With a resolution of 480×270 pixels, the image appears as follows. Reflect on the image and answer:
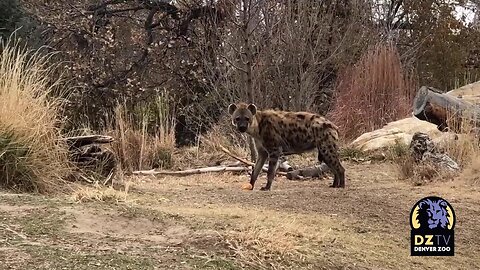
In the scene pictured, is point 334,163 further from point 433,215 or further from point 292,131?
point 433,215

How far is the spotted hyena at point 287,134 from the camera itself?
8.05 metres

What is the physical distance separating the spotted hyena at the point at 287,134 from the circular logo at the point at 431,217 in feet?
8.02

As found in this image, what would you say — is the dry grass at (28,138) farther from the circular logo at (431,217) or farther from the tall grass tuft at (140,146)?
the circular logo at (431,217)

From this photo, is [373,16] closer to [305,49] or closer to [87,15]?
[305,49]

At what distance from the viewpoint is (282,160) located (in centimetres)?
987

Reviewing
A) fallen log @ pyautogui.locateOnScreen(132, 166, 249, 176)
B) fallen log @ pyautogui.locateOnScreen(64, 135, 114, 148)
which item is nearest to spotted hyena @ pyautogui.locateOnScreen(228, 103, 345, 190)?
fallen log @ pyautogui.locateOnScreen(132, 166, 249, 176)

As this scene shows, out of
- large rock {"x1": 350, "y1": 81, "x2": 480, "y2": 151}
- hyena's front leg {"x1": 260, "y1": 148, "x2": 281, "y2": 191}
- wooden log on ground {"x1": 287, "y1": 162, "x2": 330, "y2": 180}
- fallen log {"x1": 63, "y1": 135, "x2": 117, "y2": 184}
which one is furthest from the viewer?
large rock {"x1": 350, "y1": 81, "x2": 480, "y2": 151}

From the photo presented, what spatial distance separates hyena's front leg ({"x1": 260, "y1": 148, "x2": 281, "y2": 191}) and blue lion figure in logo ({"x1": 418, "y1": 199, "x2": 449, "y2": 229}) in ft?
7.83

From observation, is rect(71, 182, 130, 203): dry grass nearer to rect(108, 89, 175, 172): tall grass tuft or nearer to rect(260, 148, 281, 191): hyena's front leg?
rect(260, 148, 281, 191): hyena's front leg

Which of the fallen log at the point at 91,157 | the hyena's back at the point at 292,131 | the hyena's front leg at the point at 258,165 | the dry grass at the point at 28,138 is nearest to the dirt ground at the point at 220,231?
the fallen log at the point at 91,157

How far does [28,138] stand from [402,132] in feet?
22.4

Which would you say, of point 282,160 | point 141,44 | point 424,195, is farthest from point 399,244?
point 141,44

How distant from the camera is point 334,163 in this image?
8.02m

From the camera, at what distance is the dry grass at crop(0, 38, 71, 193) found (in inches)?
234
